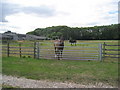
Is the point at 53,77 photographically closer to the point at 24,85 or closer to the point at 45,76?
the point at 45,76

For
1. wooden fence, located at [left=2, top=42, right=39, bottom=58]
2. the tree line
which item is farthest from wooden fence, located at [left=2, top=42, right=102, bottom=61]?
the tree line

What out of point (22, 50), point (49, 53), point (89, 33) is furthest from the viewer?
point (89, 33)

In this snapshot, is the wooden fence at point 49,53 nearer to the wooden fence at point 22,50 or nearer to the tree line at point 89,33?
the wooden fence at point 22,50

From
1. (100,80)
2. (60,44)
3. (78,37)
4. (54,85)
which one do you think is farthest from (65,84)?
(78,37)

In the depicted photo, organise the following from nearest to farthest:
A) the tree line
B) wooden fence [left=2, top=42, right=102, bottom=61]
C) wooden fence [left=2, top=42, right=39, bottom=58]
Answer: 1. wooden fence [left=2, top=42, right=102, bottom=61]
2. wooden fence [left=2, top=42, right=39, bottom=58]
3. the tree line

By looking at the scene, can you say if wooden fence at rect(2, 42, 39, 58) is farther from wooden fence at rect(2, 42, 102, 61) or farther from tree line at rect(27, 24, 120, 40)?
tree line at rect(27, 24, 120, 40)

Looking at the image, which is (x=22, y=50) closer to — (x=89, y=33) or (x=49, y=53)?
(x=49, y=53)

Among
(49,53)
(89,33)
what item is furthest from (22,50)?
(89,33)

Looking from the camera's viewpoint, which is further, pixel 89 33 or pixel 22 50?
pixel 89 33

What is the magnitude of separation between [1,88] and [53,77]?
2.05 meters

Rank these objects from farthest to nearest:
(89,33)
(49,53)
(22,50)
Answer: (89,33) → (49,53) → (22,50)

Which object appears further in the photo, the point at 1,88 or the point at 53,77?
the point at 53,77

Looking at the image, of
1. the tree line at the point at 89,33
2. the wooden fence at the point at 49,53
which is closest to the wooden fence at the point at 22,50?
the wooden fence at the point at 49,53

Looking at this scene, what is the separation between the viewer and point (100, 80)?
18.2 feet
